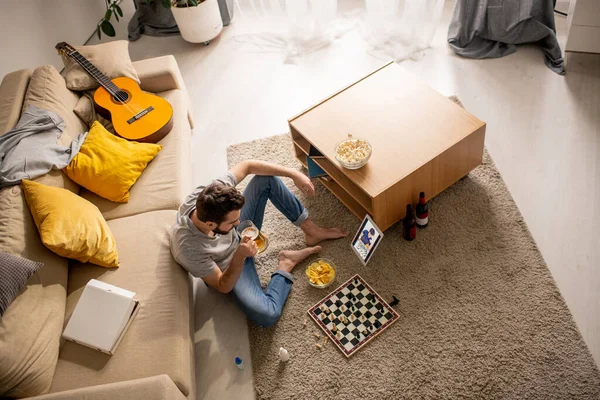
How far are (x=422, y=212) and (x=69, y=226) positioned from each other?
1.66 meters

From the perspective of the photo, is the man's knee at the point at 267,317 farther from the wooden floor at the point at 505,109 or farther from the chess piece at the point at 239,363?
the wooden floor at the point at 505,109

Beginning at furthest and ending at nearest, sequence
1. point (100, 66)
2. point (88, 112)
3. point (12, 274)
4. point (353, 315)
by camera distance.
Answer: point (100, 66), point (88, 112), point (353, 315), point (12, 274)

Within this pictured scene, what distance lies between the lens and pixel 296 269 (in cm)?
266

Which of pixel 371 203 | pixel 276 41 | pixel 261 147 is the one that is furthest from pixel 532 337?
pixel 276 41

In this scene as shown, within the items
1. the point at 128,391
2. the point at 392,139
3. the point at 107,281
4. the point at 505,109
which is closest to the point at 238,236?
the point at 107,281

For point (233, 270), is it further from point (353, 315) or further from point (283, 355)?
point (353, 315)

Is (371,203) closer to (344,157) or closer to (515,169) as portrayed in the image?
(344,157)

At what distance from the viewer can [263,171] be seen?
2537 mm

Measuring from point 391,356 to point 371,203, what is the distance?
730mm

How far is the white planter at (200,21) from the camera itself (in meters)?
3.90

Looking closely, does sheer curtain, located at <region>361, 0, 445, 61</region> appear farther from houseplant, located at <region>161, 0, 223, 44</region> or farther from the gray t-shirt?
the gray t-shirt

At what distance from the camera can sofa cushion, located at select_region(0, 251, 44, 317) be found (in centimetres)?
192

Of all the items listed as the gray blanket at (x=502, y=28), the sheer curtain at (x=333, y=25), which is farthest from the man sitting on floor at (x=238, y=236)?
the gray blanket at (x=502, y=28)

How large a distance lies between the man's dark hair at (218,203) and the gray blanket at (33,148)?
3.05 ft
